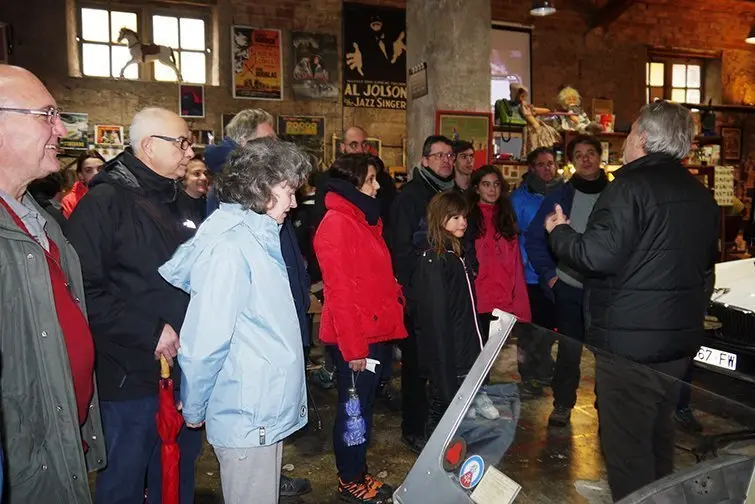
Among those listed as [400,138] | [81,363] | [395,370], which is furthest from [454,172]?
[400,138]

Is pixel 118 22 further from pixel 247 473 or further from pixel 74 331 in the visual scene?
pixel 247 473

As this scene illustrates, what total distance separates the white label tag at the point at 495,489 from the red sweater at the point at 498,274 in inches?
96.3

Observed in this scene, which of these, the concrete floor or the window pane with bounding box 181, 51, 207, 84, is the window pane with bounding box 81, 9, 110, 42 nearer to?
the window pane with bounding box 181, 51, 207, 84

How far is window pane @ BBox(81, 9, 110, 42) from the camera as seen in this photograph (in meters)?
8.73

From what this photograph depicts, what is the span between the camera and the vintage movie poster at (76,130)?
27.7 ft

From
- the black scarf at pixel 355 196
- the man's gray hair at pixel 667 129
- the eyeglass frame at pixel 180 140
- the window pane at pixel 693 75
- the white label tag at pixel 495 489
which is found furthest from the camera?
the window pane at pixel 693 75

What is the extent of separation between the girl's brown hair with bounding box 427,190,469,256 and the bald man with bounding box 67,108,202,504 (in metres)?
1.52

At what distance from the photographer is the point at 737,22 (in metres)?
12.5

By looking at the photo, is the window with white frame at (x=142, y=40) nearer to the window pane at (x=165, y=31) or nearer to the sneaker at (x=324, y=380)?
the window pane at (x=165, y=31)

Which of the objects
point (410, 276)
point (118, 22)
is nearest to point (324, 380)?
point (410, 276)

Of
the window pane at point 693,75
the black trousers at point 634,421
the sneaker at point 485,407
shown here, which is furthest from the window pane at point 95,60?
the window pane at point 693,75

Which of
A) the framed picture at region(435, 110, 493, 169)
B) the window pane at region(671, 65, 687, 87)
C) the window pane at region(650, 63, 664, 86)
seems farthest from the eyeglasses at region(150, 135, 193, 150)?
the window pane at region(671, 65, 687, 87)

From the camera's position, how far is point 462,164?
4633 mm

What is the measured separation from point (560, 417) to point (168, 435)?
1.38m
